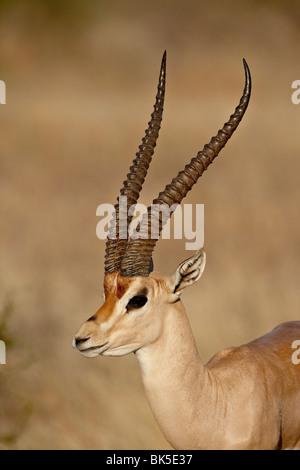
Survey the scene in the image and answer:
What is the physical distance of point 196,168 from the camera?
6059 mm

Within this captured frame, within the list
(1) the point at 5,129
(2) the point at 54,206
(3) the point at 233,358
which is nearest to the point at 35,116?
(1) the point at 5,129

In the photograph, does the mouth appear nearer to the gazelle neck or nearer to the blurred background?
the gazelle neck

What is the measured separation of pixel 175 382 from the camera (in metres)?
5.87

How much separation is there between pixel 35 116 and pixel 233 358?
12.1 metres

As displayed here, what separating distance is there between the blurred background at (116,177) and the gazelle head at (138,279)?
446 cm

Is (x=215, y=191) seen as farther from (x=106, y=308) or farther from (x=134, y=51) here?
(x=106, y=308)

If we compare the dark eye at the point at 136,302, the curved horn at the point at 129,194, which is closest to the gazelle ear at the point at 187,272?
the dark eye at the point at 136,302

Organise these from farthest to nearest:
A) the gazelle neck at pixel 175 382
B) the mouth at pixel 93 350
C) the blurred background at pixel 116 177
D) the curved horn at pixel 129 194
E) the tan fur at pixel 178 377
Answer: the blurred background at pixel 116 177 → the curved horn at pixel 129 194 → the gazelle neck at pixel 175 382 → the tan fur at pixel 178 377 → the mouth at pixel 93 350

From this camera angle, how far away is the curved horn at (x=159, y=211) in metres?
5.91

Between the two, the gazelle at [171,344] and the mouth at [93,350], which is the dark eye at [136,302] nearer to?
the gazelle at [171,344]

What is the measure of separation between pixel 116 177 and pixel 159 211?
10009 mm

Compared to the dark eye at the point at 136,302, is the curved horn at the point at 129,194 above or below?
above

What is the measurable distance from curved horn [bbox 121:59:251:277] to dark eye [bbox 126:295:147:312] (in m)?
0.19

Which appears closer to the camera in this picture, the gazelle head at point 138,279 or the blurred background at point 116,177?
the gazelle head at point 138,279
